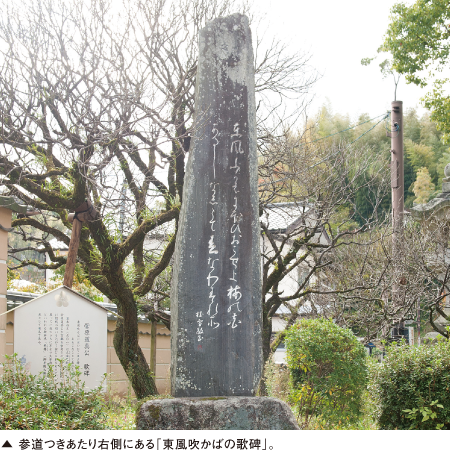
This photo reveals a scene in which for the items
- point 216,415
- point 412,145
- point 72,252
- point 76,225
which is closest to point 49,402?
point 216,415

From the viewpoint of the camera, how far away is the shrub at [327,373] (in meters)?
5.50

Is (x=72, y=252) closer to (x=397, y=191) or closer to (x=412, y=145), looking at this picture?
(x=397, y=191)

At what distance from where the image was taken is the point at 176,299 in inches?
176

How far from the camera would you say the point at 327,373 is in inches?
221

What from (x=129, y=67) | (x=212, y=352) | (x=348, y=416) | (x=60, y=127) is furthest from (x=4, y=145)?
(x=348, y=416)

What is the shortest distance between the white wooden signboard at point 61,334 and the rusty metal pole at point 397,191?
17.2 ft

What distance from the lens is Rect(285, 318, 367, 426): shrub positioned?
18.0 ft

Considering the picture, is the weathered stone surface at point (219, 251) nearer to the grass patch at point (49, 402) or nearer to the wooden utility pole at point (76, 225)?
the grass patch at point (49, 402)

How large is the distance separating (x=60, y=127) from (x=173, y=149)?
5.53 ft

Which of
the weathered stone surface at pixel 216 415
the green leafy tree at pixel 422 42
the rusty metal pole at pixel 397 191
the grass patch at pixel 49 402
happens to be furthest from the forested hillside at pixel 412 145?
the grass patch at pixel 49 402

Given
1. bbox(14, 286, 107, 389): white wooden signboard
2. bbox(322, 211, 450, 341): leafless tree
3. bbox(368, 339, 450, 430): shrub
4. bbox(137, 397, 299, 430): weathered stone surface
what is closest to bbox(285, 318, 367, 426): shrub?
bbox(368, 339, 450, 430): shrub

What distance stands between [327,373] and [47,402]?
3142 mm

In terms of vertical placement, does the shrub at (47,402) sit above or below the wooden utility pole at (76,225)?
below

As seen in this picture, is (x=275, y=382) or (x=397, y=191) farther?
(x=397, y=191)
